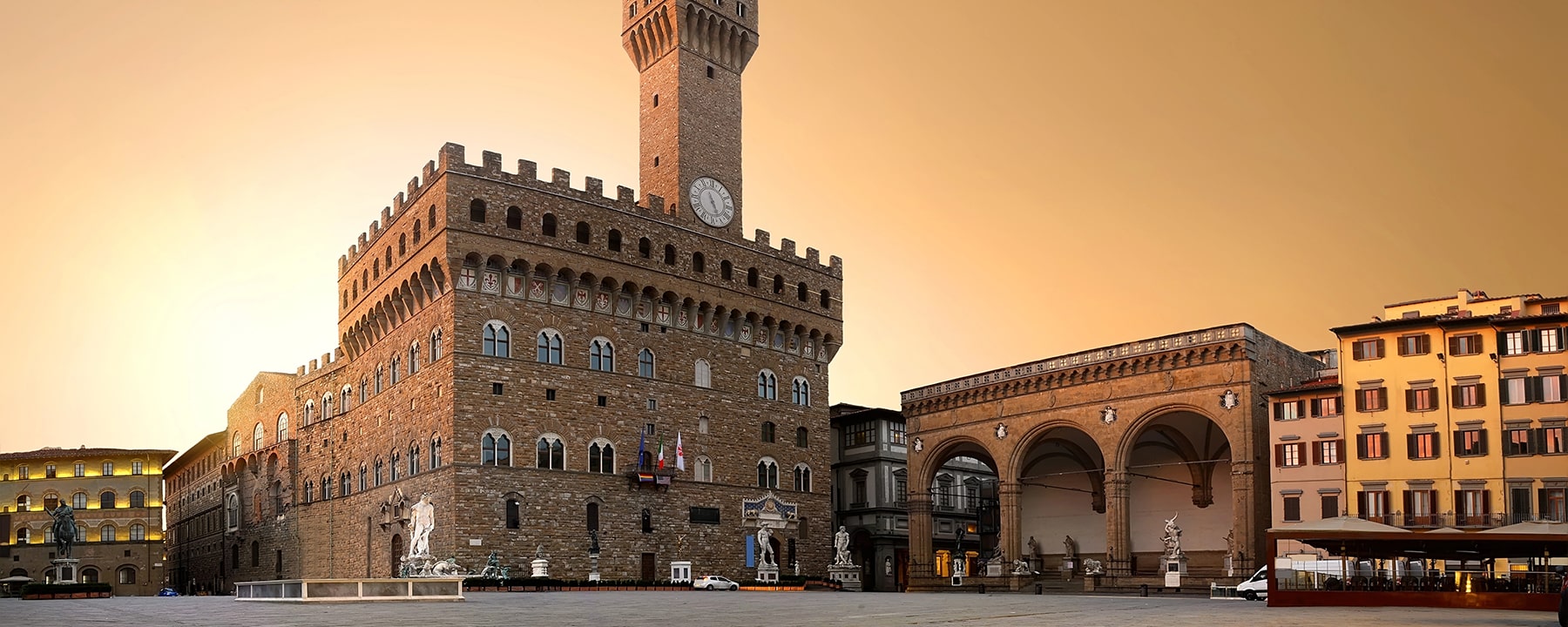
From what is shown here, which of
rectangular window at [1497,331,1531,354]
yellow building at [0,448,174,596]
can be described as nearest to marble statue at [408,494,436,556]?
rectangular window at [1497,331,1531,354]

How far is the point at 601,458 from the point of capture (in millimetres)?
52688

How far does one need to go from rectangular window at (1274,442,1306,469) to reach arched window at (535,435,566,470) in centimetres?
2621

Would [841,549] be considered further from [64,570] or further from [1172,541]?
[64,570]

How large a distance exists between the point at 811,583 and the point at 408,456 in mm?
17545

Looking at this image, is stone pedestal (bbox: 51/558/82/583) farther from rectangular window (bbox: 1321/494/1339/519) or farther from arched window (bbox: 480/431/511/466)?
rectangular window (bbox: 1321/494/1339/519)

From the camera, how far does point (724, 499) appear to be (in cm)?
5675

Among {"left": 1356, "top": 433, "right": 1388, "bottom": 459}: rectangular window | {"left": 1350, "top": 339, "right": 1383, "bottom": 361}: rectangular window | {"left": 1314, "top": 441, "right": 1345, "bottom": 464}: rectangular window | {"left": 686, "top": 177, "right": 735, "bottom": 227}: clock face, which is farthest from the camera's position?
{"left": 686, "top": 177, "right": 735, "bottom": 227}: clock face

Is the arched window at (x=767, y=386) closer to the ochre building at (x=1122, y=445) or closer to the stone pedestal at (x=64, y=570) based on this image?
the ochre building at (x=1122, y=445)

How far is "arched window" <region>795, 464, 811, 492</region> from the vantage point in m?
60.6

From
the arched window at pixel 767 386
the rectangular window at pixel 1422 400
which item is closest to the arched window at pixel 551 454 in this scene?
the arched window at pixel 767 386

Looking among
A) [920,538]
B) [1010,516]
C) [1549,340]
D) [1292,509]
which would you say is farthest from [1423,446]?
[920,538]

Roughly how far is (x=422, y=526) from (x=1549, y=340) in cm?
3769

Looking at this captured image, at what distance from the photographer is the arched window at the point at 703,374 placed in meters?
57.0

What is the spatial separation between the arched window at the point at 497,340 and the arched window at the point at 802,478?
16112 millimetres
